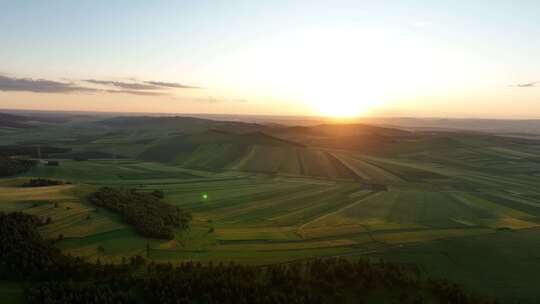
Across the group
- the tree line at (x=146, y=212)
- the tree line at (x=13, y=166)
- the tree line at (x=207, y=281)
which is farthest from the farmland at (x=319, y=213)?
the tree line at (x=13, y=166)

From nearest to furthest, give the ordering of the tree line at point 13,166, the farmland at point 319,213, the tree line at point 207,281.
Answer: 1. the tree line at point 207,281
2. the farmland at point 319,213
3. the tree line at point 13,166

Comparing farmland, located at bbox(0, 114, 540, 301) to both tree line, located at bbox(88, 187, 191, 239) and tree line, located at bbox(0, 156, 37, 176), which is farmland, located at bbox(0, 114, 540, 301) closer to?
tree line, located at bbox(88, 187, 191, 239)

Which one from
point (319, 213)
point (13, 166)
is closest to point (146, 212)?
point (319, 213)

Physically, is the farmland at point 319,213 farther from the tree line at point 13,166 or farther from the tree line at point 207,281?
the tree line at point 13,166

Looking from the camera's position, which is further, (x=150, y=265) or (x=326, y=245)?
(x=326, y=245)

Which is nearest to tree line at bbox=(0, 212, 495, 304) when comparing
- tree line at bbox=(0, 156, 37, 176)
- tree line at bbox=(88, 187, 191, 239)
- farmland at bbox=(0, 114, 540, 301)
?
farmland at bbox=(0, 114, 540, 301)

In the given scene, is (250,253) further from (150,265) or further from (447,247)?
(447,247)

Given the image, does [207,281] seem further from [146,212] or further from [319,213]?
[319,213]

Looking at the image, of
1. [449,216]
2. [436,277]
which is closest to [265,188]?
[449,216]

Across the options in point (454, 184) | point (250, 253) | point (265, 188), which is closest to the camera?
point (250, 253)
